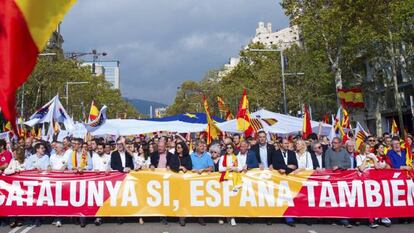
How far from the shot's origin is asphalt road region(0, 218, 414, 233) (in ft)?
30.6

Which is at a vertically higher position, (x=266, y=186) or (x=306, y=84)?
(x=306, y=84)

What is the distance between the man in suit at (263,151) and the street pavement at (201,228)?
4.10ft

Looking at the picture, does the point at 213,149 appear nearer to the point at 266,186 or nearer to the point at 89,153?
the point at 266,186

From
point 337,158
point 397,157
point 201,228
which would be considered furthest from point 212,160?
point 397,157

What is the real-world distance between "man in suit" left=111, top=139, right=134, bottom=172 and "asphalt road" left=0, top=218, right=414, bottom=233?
1105 millimetres

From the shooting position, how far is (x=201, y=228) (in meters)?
9.57

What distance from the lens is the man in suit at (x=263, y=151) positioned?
1056 centimetres

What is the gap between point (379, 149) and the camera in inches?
442

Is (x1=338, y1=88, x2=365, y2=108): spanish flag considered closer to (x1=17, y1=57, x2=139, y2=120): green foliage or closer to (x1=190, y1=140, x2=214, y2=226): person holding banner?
(x1=190, y1=140, x2=214, y2=226): person holding banner

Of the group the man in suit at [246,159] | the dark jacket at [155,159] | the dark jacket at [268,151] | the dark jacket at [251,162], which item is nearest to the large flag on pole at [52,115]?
the dark jacket at [155,159]

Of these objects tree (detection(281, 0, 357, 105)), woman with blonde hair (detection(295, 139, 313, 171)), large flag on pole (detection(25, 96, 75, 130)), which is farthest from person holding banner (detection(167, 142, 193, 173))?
tree (detection(281, 0, 357, 105))

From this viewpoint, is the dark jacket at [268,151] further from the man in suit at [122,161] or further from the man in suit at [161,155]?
the man in suit at [122,161]

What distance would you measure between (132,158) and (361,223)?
459 cm

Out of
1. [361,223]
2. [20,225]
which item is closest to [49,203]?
[20,225]
